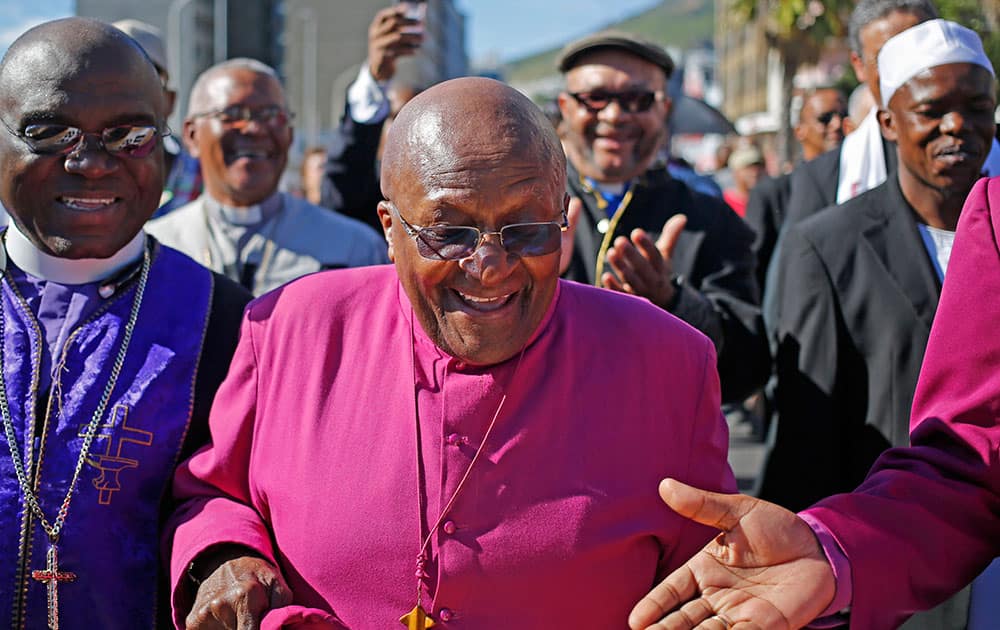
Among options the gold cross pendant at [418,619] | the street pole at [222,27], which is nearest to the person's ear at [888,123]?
the gold cross pendant at [418,619]

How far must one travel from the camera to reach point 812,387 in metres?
3.72

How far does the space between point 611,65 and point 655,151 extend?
1.20 ft

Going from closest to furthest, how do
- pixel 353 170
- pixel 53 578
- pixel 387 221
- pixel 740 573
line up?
pixel 740 573
pixel 387 221
pixel 53 578
pixel 353 170

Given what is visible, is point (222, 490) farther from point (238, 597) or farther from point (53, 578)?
point (53, 578)

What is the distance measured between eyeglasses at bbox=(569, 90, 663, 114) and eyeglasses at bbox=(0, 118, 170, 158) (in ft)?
6.18

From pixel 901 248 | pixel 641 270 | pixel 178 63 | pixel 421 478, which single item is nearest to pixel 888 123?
pixel 901 248

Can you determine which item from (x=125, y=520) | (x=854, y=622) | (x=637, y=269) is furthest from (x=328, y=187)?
(x=854, y=622)

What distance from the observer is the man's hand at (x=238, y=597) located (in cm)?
238

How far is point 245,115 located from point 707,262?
1.99 meters

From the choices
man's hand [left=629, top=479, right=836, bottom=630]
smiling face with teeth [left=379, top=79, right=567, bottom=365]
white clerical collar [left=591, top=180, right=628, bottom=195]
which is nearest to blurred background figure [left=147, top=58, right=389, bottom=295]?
white clerical collar [left=591, top=180, right=628, bottom=195]

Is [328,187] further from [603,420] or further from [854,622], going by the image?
[854,622]

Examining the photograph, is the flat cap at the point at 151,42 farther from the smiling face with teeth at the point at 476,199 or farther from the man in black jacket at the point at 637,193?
the smiling face with teeth at the point at 476,199

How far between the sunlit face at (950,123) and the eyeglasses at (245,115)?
97.0 inches

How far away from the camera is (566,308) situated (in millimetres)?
2666
